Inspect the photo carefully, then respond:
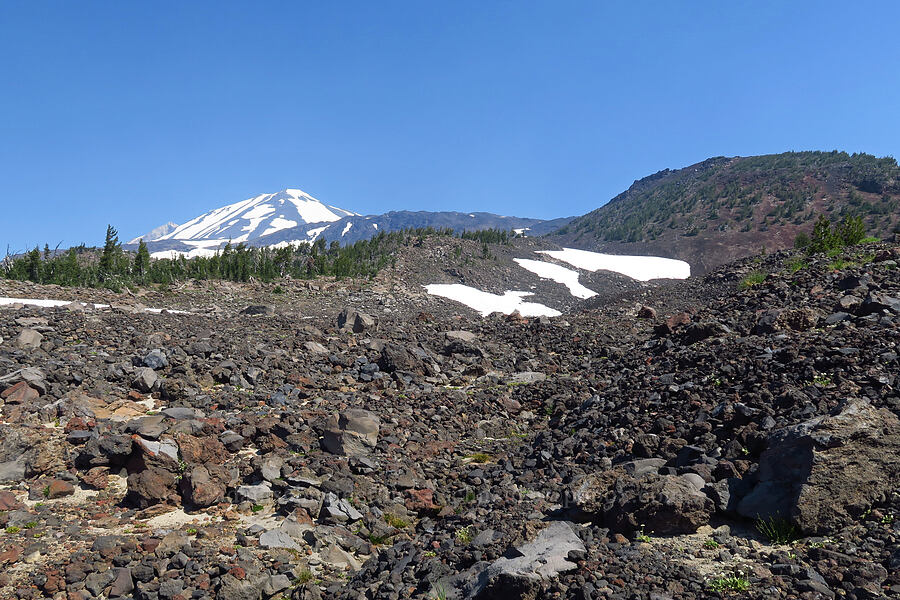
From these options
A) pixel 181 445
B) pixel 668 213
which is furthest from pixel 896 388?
pixel 668 213

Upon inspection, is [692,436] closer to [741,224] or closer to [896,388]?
[896,388]

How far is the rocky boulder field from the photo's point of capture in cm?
534

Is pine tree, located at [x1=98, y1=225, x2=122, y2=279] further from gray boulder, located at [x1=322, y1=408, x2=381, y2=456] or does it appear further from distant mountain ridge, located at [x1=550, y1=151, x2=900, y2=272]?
distant mountain ridge, located at [x1=550, y1=151, x2=900, y2=272]

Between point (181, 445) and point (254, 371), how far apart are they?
4.85 metres

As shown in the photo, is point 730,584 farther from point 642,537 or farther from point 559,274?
point 559,274

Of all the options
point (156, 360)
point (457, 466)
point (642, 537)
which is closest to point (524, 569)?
point (642, 537)

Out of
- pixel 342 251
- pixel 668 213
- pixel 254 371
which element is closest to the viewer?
pixel 254 371

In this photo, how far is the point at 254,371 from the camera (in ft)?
43.0

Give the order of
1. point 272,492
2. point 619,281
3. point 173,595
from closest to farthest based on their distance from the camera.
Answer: point 173,595 < point 272,492 < point 619,281

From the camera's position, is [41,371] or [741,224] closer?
[41,371]

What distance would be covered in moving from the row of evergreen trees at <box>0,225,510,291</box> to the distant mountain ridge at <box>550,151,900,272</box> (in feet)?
151

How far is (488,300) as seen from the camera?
4103 cm

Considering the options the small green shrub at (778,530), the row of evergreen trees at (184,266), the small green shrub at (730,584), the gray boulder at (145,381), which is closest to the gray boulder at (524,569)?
the small green shrub at (730,584)

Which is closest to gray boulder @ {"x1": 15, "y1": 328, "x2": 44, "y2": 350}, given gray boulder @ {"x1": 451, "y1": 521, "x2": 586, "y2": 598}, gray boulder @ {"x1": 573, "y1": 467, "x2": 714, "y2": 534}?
gray boulder @ {"x1": 451, "y1": 521, "x2": 586, "y2": 598}
